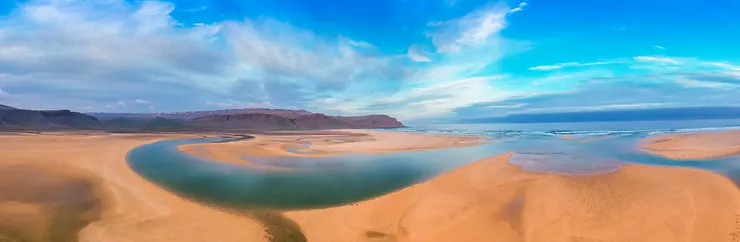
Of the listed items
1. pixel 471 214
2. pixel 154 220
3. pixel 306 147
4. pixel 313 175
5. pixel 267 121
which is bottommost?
pixel 154 220

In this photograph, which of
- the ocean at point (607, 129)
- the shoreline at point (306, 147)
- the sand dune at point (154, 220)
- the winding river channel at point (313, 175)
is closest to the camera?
the sand dune at point (154, 220)

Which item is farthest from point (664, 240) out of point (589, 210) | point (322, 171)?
point (322, 171)

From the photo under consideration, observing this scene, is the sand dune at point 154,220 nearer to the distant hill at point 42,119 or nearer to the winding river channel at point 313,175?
the winding river channel at point 313,175

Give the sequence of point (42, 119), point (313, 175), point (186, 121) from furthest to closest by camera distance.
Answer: point (186, 121) → point (42, 119) → point (313, 175)

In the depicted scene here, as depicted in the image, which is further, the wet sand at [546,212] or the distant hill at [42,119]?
the distant hill at [42,119]

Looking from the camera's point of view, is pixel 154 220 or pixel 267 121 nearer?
pixel 154 220

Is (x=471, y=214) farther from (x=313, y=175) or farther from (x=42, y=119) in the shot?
Answer: (x=42, y=119)

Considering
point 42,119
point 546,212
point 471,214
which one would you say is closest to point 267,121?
point 42,119

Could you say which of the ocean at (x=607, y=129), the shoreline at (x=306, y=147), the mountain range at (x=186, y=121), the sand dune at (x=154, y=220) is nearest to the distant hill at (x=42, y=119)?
the mountain range at (x=186, y=121)
